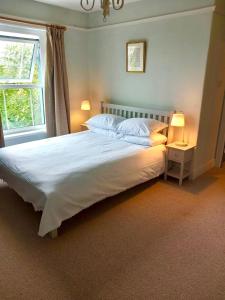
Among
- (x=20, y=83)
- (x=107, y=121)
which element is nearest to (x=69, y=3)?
(x=20, y=83)

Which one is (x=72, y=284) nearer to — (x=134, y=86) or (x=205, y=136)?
(x=205, y=136)

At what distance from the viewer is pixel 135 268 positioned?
1812 millimetres

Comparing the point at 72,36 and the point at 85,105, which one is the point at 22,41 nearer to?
the point at 72,36

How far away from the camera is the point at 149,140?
302 cm

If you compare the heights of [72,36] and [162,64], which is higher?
[72,36]

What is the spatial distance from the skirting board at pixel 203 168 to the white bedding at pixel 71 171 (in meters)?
0.56

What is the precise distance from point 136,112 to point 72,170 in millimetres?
1757

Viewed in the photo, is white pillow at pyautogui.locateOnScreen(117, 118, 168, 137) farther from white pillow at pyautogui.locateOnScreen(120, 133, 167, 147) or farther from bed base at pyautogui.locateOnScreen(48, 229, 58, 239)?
bed base at pyautogui.locateOnScreen(48, 229, 58, 239)

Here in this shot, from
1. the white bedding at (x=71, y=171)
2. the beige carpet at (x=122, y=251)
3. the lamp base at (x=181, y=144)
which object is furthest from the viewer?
the lamp base at (x=181, y=144)

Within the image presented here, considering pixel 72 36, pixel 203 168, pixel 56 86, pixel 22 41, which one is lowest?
pixel 203 168

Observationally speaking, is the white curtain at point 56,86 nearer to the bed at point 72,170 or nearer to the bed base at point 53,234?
the bed at point 72,170

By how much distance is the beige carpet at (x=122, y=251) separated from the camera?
164 centimetres

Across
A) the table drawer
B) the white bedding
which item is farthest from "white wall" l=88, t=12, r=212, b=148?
the white bedding

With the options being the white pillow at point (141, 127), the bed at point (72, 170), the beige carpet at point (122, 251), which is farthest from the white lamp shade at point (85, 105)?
the beige carpet at point (122, 251)
